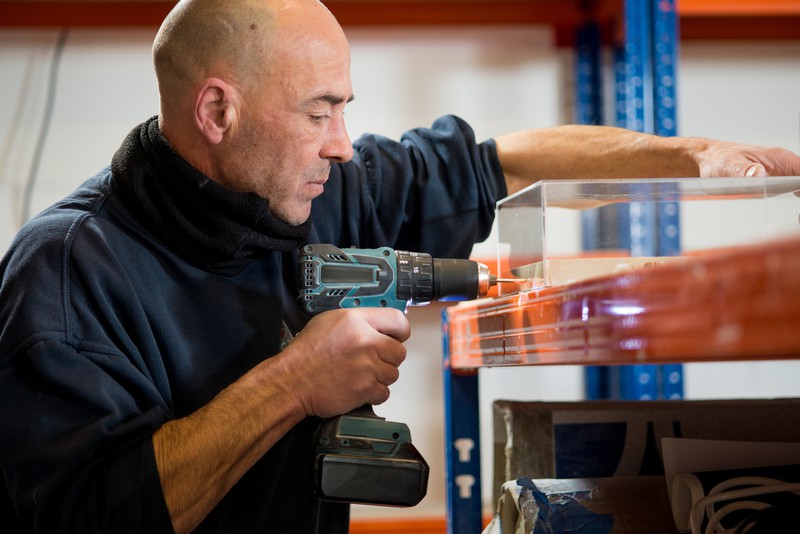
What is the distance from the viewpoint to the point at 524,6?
2.79m

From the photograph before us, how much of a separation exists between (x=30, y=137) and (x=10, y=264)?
2.00 meters

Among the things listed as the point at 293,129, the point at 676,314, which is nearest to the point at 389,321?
the point at 293,129

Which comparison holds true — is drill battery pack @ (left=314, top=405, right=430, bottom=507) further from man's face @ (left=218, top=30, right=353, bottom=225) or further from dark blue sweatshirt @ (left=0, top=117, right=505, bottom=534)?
man's face @ (left=218, top=30, right=353, bottom=225)

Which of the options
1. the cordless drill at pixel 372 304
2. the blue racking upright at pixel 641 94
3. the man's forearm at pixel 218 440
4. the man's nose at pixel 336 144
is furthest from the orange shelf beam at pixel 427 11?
the man's forearm at pixel 218 440

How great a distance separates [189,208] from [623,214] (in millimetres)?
699

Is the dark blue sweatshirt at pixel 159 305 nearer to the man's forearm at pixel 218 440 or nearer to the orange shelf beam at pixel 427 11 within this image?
the man's forearm at pixel 218 440

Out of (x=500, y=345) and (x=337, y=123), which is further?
(x=337, y=123)

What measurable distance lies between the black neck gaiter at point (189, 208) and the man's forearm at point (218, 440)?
0.68ft

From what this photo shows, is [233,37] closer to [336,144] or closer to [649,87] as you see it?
[336,144]

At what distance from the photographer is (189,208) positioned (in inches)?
45.4

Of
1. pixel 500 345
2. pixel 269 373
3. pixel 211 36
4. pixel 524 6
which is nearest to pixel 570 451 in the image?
pixel 500 345

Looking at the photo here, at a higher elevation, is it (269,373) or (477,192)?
(477,192)

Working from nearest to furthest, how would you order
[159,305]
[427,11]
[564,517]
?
[564,517] → [159,305] → [427,11]

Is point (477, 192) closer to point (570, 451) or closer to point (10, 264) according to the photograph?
point (570, 451)
